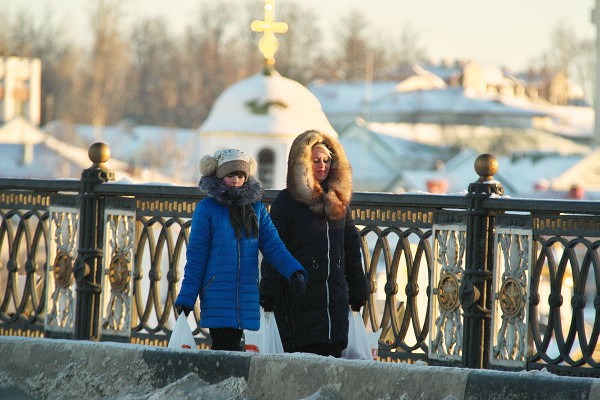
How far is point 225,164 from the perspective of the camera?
7965 millimetres

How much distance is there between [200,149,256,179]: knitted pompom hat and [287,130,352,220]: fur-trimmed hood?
24 cm

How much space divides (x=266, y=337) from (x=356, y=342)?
21.4 inches

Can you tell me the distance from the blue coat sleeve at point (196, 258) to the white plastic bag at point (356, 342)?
900 millimetres

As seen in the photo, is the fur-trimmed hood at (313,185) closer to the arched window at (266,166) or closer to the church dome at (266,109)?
the church dome at (266,109)

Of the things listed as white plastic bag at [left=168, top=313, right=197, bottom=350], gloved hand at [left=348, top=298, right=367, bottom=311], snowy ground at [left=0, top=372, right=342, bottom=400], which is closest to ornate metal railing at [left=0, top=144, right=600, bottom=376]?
gloved hand at [left=348, top=298, right=367, bottom=311]

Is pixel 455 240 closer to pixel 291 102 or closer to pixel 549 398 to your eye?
pixel 549 398

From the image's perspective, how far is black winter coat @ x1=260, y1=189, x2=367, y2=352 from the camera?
8.02 metres

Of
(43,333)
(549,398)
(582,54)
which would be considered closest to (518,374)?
(549,398)

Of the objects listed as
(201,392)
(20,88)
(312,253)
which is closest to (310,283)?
(312,253)

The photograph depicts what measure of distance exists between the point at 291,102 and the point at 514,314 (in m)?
15.8

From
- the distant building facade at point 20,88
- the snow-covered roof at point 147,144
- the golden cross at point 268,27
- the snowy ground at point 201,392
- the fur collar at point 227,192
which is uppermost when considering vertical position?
the distant building facade at point 20,88

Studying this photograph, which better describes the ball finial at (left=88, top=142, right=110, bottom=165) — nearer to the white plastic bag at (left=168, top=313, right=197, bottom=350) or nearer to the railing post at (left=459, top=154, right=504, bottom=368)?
the white plastic bag at (left=168, top=313, right=197, bottom=350)

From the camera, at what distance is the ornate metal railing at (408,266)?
8.70 metres

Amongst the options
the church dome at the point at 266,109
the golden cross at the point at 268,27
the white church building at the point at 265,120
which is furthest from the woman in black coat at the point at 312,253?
the white church building at the point at 265,120
